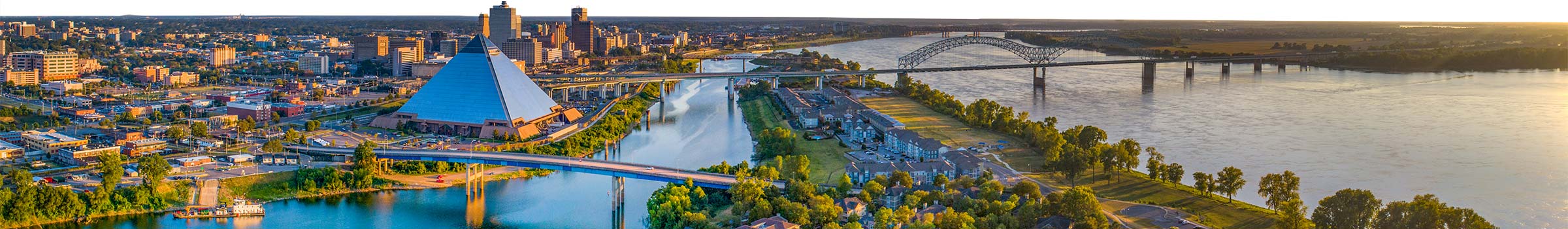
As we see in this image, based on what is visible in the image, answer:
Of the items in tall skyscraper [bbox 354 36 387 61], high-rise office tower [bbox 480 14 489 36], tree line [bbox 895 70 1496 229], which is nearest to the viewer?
tree line [bbox 895 70 1496 229]

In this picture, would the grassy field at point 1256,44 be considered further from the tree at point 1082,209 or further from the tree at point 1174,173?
the tree at point 1082,209

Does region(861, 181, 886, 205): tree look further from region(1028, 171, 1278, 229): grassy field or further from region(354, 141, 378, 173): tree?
region(354, 141, 378, 173): tree

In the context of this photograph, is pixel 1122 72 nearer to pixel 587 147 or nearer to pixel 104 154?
pixel 587 147

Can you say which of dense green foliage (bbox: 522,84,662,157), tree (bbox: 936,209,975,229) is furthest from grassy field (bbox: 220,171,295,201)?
tree (bbox: 936,209,975,229)

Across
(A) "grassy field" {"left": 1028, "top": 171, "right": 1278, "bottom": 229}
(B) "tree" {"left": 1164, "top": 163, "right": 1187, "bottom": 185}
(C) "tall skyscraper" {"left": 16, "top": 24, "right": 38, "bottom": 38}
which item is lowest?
(A) "grassy field" {"left": 1028, "top": 171, "right": 1278, "bottom": 229}

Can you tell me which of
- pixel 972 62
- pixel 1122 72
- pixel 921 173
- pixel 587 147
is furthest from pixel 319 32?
pixel 921 173
